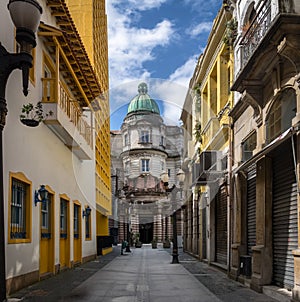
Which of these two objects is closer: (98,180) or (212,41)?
(212,41)

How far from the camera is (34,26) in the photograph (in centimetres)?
583

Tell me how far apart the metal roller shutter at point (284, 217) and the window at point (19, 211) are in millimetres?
5561

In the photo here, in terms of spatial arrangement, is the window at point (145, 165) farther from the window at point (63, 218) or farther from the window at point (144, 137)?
the window at point (63, 218)

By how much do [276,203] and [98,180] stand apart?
18.9 metres

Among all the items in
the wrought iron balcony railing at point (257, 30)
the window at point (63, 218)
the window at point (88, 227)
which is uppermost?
the wrought iron balcony railing at point (257, 30)

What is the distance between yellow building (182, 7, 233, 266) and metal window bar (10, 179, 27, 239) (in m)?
6.55

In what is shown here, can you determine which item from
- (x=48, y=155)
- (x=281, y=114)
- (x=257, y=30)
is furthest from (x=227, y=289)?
(x=48, y=155)

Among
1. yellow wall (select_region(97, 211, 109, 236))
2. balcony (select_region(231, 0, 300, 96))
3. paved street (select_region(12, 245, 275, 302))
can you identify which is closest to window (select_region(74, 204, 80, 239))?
paved street (select_region(12, 245, 275, 302))

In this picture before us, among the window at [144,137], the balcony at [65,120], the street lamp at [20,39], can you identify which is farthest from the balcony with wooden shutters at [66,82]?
the window at [144,137]

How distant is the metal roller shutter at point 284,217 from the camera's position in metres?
9.39

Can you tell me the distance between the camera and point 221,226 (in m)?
17.7

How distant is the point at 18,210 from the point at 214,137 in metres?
8.67

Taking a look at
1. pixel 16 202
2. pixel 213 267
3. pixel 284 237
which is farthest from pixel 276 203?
pixel 213 267

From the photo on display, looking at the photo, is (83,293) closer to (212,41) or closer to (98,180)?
(212,41)
